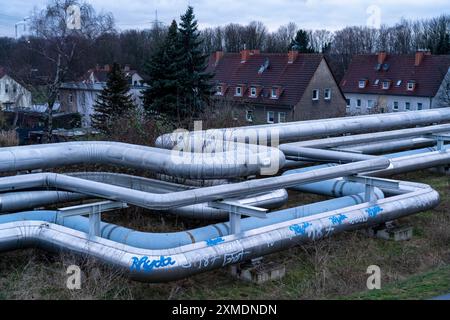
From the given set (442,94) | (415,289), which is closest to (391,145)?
(415,289)

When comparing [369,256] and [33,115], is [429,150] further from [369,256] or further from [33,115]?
[33,115]

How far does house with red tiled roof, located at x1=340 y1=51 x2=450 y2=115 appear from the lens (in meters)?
41.3

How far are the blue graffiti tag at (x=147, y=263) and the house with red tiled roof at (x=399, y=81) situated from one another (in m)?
35.1

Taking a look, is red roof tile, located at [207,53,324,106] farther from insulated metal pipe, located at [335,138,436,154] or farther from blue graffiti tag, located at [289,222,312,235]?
blue graffiti tag, located at [289,222,312,235]

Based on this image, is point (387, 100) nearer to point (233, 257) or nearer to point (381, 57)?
point (381, 57)

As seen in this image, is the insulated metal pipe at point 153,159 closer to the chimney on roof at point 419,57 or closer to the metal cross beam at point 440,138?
the metal cross beam at point 440,138

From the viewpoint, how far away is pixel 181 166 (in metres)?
8.02

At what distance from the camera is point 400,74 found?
43875mm

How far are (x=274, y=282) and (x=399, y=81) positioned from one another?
3937 cm

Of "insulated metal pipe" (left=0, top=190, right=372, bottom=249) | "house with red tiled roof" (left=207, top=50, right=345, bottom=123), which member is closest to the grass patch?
"insulated metal pipe" (left=0, top=190, right=372, bottom=249)

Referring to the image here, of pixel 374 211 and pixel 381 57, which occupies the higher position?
pixel 381 57

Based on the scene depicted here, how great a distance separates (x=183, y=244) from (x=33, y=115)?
31.3m

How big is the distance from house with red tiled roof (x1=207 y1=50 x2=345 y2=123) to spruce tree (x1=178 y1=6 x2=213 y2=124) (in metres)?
9.05
